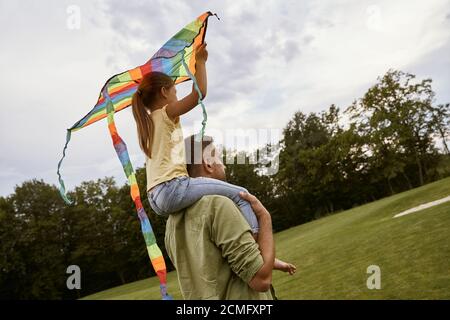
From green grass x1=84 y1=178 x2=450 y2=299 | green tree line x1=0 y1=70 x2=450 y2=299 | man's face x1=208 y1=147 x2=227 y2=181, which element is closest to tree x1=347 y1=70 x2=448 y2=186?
green tree line x1=0 y1=70 x2=450 y2=299

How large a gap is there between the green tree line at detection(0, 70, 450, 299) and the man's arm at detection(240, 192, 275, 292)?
132 ft

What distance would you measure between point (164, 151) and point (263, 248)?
698mm

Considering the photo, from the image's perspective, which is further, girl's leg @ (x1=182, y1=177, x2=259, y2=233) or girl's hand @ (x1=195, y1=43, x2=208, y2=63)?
girl's hand @ (x1=195, y1=43, x2=208, y2=63)

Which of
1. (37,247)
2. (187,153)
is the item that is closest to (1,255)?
(37,247)

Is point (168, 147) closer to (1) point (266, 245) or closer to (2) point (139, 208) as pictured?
(2) point (139, 208)

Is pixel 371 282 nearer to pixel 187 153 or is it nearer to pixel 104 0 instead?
pixel 187 153

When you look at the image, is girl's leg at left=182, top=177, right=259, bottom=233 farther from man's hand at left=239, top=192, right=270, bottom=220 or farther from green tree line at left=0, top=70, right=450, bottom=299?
green tree line at left=0, top=70, right=450, bottom=299

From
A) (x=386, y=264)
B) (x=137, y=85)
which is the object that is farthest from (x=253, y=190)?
(x=137, y=85)

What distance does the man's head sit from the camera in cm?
221

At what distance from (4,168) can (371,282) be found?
53205 mm

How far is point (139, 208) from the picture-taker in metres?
2.09

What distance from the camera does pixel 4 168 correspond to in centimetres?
5109

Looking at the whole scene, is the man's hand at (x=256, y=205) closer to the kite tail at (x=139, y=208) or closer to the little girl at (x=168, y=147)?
the little girl at (x=168, y=147)

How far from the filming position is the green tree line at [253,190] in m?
42.2
